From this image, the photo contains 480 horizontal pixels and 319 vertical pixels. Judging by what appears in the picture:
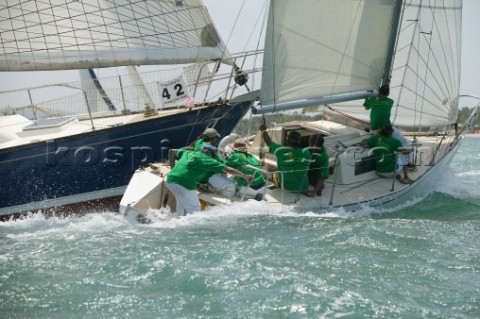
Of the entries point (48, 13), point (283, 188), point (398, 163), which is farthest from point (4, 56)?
point (398, 163)

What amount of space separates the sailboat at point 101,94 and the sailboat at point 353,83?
169 cm

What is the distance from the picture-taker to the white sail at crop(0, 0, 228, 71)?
401 inches

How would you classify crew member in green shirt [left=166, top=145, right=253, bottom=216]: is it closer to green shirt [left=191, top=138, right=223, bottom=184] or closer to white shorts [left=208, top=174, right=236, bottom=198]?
green shirt [left=191, top=138, right=223, bottom=184]

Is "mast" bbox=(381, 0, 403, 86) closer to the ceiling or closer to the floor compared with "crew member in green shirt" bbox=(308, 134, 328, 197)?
closer to the ceiling

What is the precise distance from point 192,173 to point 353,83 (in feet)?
11.5

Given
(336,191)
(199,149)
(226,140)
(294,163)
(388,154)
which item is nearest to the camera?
(199,149)

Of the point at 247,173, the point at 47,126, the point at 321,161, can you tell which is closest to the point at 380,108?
the point at 321,161

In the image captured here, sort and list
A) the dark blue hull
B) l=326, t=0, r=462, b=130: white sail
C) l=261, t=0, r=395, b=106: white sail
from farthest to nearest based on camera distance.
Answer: the dark blue hull
l=326, t=0, r=462, b=130: white sail
l=261, t=0, r=395, b=106: white sail

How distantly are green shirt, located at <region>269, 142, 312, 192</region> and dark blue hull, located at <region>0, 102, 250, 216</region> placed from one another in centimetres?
353

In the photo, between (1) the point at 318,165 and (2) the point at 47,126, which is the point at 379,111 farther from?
(2) the point at 47,126

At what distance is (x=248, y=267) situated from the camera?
5.65 meters

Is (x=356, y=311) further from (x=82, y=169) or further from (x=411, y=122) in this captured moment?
(x=82, y=169)

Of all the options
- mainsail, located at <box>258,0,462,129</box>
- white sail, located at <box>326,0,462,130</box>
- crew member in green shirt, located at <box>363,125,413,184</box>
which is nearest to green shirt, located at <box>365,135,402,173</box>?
crew member in green shirt, located at <box>363,125,413,184</box>

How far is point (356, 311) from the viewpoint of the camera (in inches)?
183
